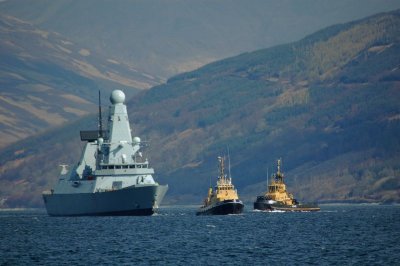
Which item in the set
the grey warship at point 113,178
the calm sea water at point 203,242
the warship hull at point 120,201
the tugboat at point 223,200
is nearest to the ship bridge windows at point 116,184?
the grey warship at point 113,178

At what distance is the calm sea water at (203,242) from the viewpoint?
10088 cm

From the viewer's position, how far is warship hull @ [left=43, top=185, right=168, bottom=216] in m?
170

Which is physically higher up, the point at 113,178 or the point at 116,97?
the point at 116,97

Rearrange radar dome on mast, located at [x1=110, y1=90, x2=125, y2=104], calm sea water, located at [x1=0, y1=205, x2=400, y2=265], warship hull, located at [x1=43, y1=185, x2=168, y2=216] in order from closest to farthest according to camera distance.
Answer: calm sea water, located at [x1=0, y1=205, x2=400, y2=265] → warship hull, located at [x1=43, y1=185, x2=168, y2=216] → radar dome on mast, located at [x1=110, y1=90, x2=125, y2=104]

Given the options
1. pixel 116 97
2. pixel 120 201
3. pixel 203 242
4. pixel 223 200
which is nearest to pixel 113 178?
pixel 120 201

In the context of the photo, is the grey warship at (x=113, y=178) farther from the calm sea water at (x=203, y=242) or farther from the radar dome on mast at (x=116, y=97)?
the calm sea water at (x=203, y=242)

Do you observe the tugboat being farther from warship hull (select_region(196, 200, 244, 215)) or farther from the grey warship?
the grey warship

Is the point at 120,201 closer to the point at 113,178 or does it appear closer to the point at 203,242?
the point at 113,178

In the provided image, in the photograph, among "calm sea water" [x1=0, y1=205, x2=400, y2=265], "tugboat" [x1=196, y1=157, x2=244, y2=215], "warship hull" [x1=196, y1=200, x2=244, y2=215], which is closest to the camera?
"calm sea water" [x1=0, y1=205, x2=400, y2=265]

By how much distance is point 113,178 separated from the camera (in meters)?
174

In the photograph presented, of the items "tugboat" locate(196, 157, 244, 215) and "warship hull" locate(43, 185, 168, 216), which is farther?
"tugboat" locate(196, 157, 244, 215)

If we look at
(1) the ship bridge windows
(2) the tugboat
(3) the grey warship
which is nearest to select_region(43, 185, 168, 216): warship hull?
(3) the grey warship

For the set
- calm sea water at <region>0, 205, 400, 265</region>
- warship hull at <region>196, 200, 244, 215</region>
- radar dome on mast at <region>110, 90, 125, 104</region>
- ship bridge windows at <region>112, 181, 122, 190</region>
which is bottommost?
calm sea water at <region>0, 205, 400, 265</region>

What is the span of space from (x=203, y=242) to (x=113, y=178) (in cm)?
5589
